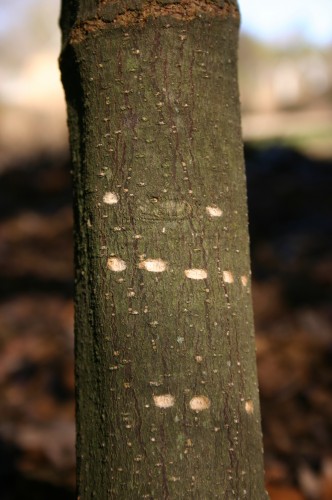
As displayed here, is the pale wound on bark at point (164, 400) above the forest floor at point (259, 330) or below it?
below

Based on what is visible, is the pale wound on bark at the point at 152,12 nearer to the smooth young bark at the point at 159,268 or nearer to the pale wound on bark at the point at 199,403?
the smooth young bark at the point at 159,268

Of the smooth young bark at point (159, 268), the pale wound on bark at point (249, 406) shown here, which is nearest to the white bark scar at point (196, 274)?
the smooth young bark at point (159, 268)

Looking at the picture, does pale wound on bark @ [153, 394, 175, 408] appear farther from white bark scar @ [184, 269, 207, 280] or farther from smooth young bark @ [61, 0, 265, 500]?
white bark scar @ [184, 269, 207, 280]

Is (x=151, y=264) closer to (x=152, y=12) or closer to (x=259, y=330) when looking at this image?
(x=152, y=12)

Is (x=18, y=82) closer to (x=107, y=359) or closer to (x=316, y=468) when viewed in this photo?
(x=316, y=468)

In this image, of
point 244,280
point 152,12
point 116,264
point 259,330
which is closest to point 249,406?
point 244,280

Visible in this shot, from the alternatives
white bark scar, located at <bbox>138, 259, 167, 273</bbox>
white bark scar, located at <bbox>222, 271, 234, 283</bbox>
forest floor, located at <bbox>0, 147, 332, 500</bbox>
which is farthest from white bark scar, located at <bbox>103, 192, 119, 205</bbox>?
forest floor, located at <bbox>0, 147, 332, 500</bbox>

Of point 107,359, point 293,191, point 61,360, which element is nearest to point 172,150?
point 107,359
